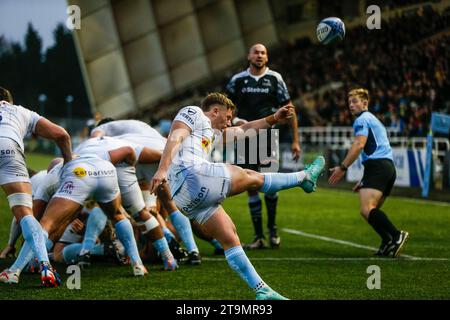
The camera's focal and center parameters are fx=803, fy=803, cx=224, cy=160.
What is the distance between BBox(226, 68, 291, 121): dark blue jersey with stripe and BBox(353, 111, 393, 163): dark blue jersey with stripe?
140 centimetres

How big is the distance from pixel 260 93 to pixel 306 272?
339 centimetres

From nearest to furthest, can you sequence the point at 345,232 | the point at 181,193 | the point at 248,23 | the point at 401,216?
the point at 181,193 → the point at 345,232 → the point at 401,216 → the point at 248,23

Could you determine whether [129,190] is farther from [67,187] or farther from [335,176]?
[335,176]

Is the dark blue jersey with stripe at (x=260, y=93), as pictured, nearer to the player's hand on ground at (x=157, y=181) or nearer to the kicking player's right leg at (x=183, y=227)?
the kicking player's right leg at (x=183, y=227)

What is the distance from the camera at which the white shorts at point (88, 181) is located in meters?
7.75

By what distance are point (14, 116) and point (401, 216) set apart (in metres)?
9.36

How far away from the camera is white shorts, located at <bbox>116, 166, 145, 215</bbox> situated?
8.54 metres

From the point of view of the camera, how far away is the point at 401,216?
1511 cm

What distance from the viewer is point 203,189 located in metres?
6.48

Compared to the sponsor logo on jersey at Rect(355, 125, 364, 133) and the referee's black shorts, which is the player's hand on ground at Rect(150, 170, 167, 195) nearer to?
the sponsor logo on jersey at Rect(355, 125, 364, 133)

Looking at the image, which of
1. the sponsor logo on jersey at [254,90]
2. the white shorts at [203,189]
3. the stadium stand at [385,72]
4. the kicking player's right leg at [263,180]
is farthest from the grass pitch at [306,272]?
the stadium stand at [385,72]

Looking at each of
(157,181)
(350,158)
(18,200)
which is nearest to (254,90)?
(350,158)
